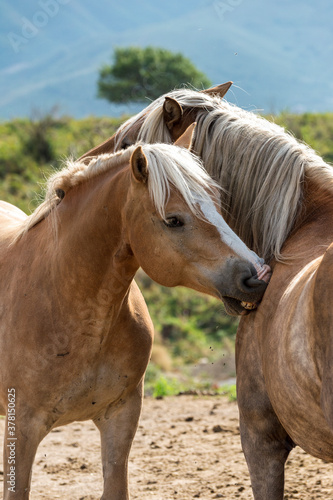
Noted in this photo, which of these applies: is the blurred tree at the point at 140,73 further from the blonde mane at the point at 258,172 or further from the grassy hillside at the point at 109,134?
the blonde mane at the point at 258,172

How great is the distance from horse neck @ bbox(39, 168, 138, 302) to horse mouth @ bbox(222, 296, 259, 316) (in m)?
0.50

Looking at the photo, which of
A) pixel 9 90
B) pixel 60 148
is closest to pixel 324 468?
pixel 60 148

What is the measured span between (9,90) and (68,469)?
360 feet

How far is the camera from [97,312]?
107 inches

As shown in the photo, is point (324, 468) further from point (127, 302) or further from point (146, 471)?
point (127, 302)

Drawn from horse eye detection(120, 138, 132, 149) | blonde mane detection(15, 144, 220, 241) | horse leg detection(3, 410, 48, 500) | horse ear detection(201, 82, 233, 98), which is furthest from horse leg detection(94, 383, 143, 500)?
horse ear detection(201, 82, 233, 98)

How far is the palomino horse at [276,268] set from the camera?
2.01m

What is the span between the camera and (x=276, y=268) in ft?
8.48

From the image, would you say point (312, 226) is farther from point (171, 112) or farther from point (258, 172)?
point (171, 112)

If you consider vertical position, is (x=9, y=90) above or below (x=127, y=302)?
above

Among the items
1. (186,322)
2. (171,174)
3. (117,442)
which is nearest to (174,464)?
(117,442)

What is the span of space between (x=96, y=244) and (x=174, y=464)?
A: 2.52 m

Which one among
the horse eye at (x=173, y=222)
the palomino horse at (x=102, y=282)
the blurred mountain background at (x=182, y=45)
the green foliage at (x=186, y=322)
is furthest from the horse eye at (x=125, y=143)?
the blurred mountain background at (x=182, y=45)

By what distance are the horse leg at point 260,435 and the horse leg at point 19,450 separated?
0.96 meters
